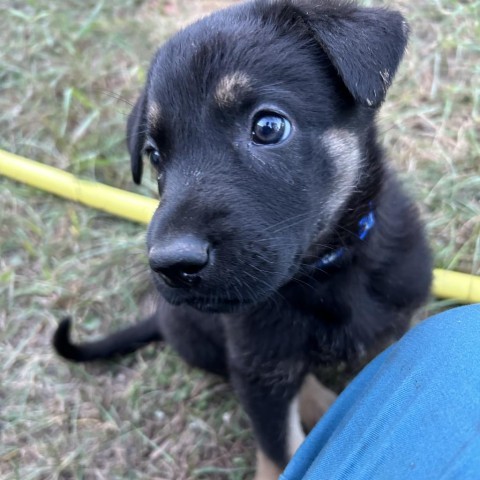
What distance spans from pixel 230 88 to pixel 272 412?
3.89ft

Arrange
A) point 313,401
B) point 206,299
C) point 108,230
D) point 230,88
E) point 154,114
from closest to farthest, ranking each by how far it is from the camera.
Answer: point 206,299, point 230,88, point 154,114, point 313,401, point 108,230

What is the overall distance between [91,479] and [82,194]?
159cm

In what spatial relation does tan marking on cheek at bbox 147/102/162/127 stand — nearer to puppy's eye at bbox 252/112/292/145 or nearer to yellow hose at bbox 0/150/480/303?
puppy's eye at bbox 252/112/292/145

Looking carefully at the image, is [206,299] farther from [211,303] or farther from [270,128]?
[270,128]

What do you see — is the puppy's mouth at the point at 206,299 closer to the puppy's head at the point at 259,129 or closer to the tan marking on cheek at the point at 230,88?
the puppy's head at the point at 259,129

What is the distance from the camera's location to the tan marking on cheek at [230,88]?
5.90 ft

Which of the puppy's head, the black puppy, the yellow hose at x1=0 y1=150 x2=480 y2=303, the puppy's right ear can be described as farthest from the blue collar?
the yellow hose at x1=0 y1=150 x2=480 y2=303

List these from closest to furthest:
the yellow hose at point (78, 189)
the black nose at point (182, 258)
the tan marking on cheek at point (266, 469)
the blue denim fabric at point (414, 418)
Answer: the blue denim fabric at point (414, 418) < the black nose at point (182, 258) < the tan marking on cheek at point (266, 469) < the yellow hose at point (78, 189)

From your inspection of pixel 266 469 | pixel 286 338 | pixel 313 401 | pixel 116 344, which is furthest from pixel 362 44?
pixel 116 344

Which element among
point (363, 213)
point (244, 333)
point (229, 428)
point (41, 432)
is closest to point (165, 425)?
point (229, 428)

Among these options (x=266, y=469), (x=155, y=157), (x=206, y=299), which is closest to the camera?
(x=206, y=299)

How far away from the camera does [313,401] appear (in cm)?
265

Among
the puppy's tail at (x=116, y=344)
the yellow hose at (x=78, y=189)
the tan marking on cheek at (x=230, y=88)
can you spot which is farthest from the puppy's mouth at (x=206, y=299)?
the yellow hose at (x=78, y=189)

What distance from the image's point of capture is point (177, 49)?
196 cm
